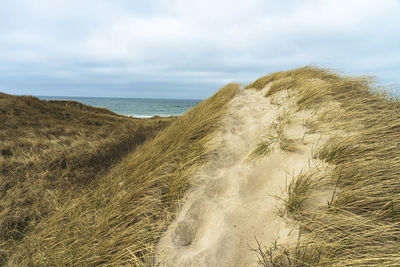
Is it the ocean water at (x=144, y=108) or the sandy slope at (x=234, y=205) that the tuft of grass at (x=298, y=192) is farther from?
the ocean water at (x=144, y=108)

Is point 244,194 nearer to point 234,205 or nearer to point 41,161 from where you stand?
point 234,205

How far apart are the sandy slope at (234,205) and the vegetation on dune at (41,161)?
5.91ft

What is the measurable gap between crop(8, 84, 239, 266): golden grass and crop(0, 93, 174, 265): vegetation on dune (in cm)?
46

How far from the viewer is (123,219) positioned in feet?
6.13

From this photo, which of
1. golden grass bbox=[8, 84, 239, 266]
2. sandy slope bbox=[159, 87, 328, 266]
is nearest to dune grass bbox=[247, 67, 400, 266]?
sandy slope bbox=[159, 87, 328, 266]

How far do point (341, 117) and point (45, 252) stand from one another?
11.6ft

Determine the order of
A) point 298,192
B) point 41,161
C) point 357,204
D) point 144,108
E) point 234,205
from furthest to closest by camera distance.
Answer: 1. point 144,108
2. point 41,161
3. point 234,205
4. point 298,192
5. point 357,204

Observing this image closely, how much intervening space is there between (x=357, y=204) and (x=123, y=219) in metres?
1.98

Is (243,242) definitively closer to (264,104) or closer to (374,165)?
(374,165)

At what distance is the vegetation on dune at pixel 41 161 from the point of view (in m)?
2.63

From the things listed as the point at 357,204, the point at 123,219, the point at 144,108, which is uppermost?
the point at 144,108

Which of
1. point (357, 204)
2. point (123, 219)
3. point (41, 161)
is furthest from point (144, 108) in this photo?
point (357, 204)

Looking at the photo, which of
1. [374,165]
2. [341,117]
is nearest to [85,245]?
[374,165]

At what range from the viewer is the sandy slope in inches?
57.1
